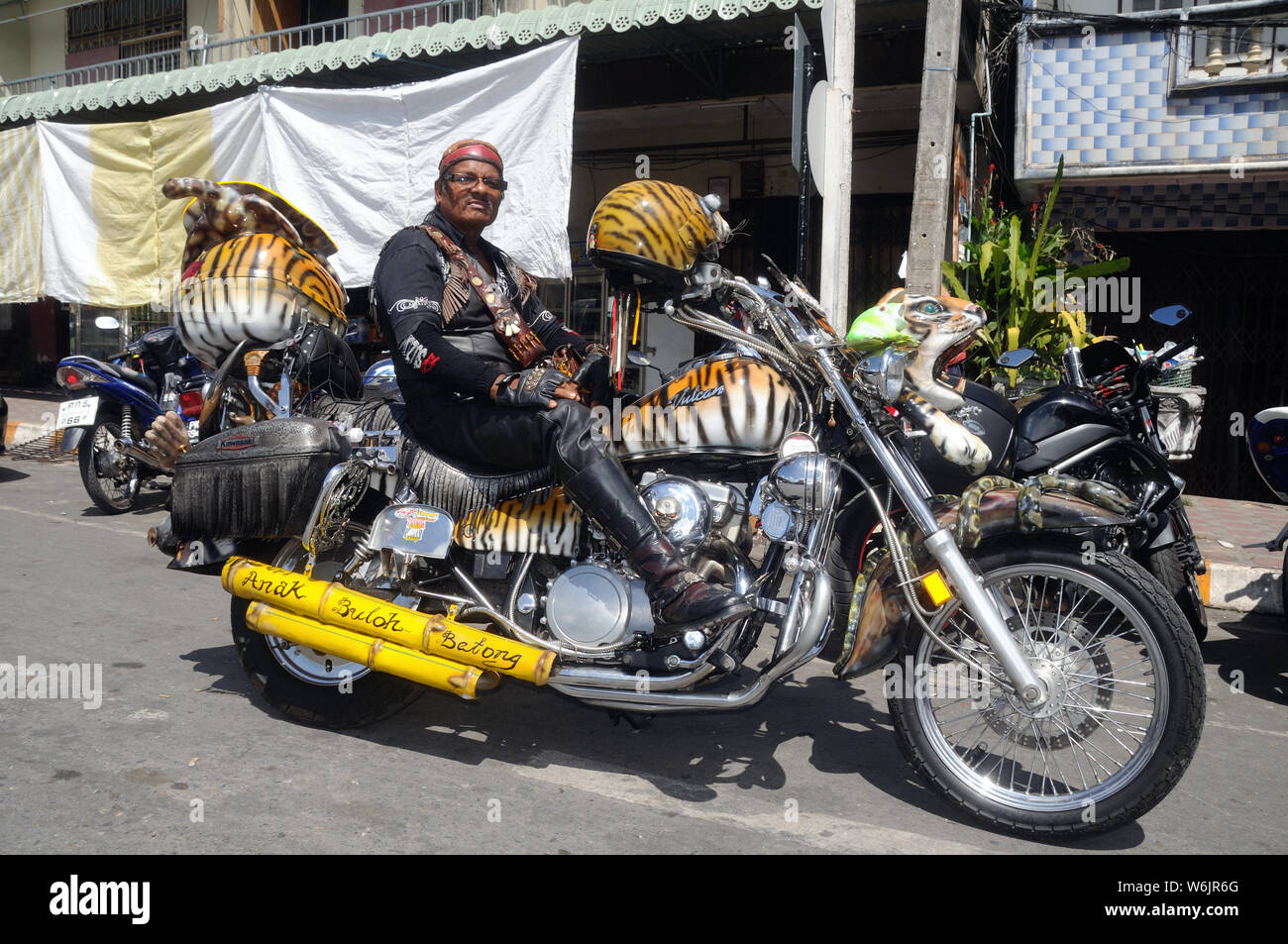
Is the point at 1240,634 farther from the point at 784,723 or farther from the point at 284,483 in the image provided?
the point at 284,483

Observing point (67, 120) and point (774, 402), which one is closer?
point (774, 402)

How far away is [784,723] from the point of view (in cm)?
365

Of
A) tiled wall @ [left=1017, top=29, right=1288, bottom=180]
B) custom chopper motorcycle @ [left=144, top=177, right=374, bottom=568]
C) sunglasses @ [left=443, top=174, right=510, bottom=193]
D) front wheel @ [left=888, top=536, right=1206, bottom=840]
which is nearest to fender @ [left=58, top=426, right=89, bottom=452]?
custom chopper motorcycle @ [left=144, top=177, right=374, bottom=568]

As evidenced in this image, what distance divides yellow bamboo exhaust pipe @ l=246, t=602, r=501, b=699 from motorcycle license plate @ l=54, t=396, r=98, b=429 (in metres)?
4.74

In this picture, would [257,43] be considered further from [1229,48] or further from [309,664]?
[309,664]

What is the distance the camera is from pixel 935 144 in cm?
668

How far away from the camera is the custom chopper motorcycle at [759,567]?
278 centimetres

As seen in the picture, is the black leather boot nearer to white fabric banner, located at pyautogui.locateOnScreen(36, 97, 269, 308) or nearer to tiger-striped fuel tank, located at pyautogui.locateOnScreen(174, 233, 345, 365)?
tiger-striped fuel tank, located at pyautogui.locateOnScreen(174, 233, 345, 365)

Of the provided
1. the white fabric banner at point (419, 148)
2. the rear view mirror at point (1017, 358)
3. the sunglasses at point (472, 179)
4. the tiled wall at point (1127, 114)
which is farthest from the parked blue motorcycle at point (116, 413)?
the tiled wall at point (1127, 114)

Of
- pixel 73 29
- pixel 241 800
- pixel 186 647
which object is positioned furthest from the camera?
pixel 73 29

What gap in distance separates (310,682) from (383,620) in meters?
0.51

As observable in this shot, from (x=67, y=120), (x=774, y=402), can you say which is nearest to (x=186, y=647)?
(x=774, y=402)

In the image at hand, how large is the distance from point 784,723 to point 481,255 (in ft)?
6.43

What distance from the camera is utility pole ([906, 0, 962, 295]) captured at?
6.66 metres
